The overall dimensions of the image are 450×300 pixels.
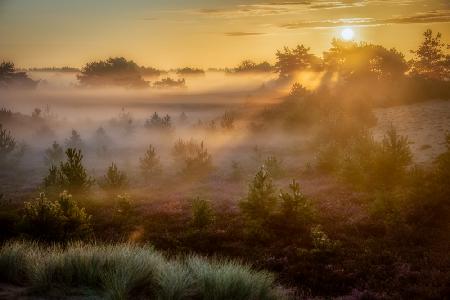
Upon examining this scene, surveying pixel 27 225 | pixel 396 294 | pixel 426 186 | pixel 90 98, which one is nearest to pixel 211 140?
pixel 426 186

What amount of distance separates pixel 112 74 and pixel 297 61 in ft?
123

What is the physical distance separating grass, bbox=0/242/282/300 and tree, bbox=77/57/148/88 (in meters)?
79.7

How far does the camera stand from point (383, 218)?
1554 cm

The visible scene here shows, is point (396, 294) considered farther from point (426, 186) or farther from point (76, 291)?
point (426, 186)

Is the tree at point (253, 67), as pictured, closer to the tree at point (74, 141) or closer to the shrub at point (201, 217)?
the tree at point (74, 141)

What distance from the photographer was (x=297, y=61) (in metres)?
68.8

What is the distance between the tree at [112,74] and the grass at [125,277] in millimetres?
79711

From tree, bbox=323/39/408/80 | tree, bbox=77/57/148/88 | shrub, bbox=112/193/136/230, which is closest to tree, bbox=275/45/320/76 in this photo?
tree, bbox=323/39/408/80

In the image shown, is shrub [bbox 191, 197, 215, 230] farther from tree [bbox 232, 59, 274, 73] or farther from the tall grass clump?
tree [bbox 232, 59, 274, 73]

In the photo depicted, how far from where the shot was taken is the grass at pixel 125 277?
779 cm

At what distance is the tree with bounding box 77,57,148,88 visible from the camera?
8619 centimetres

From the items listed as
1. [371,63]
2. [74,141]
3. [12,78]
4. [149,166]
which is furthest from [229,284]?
[12,78]

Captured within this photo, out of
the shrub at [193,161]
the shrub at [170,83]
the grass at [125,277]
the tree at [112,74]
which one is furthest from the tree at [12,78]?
the grass at [125,277]

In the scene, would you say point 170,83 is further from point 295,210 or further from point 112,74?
point 295,210
